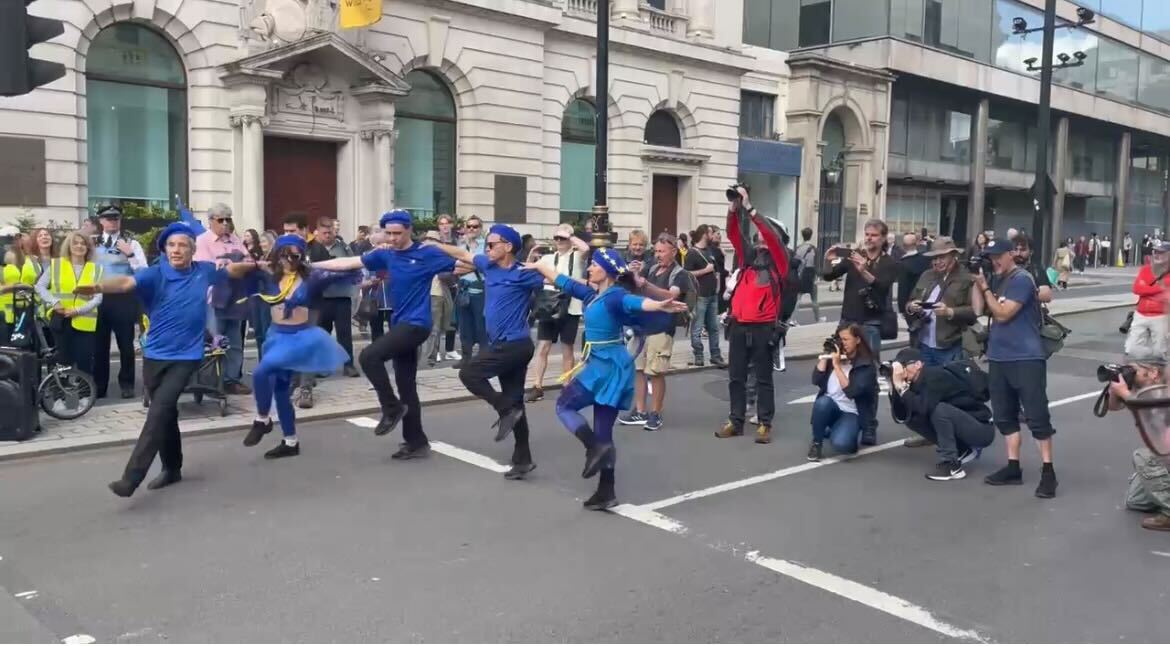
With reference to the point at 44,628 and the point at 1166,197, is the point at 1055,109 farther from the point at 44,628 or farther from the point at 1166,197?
the point at 44,628

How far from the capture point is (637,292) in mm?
6777

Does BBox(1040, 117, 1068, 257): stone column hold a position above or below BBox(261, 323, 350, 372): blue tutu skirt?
above

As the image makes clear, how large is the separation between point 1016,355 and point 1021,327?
0.66 ft

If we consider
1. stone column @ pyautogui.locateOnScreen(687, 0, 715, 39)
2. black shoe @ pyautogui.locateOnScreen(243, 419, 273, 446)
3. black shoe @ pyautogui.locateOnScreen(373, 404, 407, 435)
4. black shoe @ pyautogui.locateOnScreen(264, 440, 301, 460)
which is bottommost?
black shoe @ pyautogui.locateOnScreen(264, 440, 301, 460)

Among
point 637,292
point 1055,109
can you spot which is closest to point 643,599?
point 637,292

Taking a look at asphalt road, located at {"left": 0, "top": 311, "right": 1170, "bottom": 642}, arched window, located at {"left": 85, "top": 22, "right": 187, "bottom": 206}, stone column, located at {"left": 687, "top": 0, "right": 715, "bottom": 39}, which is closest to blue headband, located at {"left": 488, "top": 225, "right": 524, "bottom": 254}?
asphalt road, located at {"left": 0, "top": 311, "right": 1170, "bottom": 642}

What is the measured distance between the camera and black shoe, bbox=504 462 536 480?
23.8 feet

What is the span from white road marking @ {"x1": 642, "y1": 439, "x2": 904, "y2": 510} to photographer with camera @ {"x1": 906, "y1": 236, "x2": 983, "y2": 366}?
91 cm

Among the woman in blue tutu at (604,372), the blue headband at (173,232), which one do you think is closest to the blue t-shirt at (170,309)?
the blue headband at (173,232)

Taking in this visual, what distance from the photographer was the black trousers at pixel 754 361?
8570 mm

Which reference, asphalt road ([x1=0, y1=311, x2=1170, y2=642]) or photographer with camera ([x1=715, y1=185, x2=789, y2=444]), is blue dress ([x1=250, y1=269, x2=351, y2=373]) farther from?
photographer with camera ([x1=715, y1=185, x2=789, y2=444])

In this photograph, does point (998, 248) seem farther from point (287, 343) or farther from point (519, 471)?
point (287, 343)

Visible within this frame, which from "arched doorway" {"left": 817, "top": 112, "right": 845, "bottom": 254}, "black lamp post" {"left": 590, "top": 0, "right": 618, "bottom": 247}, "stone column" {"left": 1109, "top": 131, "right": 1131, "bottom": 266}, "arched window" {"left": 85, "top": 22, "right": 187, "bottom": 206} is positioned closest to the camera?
"black lamp post" {"left": 590, "top": 0, "right": 618, "bottom": 247}

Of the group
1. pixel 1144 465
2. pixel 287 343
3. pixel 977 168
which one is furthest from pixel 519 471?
pixel 977 168
